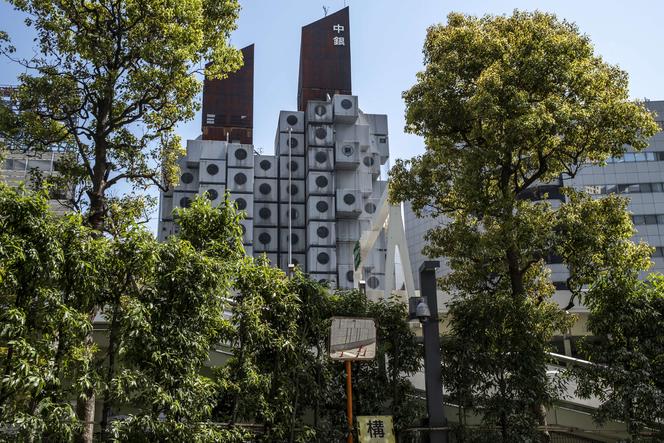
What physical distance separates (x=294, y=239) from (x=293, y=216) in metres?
1.64

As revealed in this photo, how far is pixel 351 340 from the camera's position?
8.45 metres

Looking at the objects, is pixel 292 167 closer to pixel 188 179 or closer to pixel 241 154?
pixel 241 154

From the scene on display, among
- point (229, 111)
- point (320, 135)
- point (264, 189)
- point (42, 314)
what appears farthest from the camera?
point (229, 111)

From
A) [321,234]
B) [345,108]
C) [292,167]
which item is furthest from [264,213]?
[345,108]

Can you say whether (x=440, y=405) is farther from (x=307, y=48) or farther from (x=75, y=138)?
(x=307, y=48)

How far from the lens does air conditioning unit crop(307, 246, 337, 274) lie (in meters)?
40.2

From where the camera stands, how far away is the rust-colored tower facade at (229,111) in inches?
1770

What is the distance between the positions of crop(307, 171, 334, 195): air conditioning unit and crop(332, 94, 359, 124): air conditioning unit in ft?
13.7

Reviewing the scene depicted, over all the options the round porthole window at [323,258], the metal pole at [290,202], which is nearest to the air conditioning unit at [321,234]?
the round porthole window at [323,258]

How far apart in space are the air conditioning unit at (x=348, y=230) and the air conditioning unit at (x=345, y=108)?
6929mm

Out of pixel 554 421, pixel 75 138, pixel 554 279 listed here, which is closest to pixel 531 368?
pixel 554 421

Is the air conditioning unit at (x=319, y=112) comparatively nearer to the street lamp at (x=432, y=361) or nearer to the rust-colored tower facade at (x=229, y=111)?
the rust-colored tower facade at (x=229, y=111)

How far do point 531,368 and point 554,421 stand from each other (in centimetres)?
228

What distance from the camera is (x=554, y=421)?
431 inches
